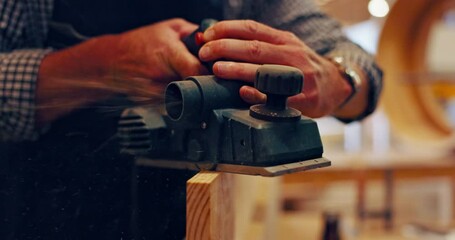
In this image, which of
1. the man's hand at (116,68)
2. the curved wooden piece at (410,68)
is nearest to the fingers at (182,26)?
the man's hand at (116,68)

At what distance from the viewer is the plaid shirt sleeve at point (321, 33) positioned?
2.39 feet

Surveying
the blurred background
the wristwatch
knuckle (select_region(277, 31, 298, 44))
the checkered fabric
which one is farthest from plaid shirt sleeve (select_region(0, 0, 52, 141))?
the blurred background

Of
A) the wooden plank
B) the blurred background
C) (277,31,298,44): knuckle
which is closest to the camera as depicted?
the wooden plank

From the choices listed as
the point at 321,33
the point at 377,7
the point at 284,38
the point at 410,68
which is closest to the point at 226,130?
the point at 284,38

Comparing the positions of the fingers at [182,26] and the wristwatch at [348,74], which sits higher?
the fingers at [182,26]

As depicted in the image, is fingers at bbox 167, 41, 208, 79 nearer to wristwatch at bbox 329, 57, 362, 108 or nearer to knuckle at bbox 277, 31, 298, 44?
knuckle at bbox 277, 31, 298, 44

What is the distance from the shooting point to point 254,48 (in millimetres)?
450

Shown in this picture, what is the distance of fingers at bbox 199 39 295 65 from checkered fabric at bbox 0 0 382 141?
0.08 m

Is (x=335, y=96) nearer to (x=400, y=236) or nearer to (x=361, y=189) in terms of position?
(x=400, y=236)

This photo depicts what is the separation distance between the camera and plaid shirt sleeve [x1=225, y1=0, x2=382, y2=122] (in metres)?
0.73

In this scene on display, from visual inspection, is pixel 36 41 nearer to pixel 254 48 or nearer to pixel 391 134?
pixel 254 48

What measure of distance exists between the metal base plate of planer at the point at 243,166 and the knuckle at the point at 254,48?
0.10m

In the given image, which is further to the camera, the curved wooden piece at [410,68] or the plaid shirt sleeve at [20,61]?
the curved wooden piece at [410,68]

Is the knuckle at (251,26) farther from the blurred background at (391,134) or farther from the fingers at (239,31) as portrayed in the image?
the blurred background at (391,134)
